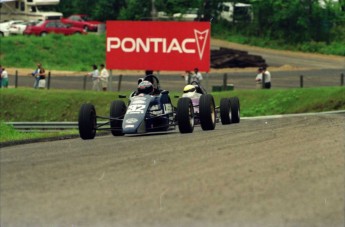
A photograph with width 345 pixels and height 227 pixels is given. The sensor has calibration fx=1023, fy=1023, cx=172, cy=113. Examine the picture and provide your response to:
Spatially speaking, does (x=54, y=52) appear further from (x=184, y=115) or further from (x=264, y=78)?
(x=184, y=115)

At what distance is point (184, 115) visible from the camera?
22.1 metres

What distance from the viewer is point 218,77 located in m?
59.8

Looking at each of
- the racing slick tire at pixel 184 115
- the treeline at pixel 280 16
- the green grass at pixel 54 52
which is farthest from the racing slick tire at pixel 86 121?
the treeline at pixel 280 16

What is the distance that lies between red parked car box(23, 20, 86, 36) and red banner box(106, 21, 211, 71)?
2429cm

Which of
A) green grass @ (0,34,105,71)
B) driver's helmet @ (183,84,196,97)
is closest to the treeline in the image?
green grass @ (0,34,105,71)

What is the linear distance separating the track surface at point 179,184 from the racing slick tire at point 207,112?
383 centimetres

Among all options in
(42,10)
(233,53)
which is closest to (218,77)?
(233,53)

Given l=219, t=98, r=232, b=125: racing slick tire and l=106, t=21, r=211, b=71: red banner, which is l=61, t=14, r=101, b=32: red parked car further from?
l=219, t=98, r=232, b=125: racing slick tire

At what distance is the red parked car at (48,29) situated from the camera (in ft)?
235

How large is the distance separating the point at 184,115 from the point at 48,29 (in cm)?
5071

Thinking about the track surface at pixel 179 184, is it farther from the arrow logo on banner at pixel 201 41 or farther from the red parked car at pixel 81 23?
the red parked car at pixel 81 23

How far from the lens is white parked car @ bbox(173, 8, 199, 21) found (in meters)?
78.0

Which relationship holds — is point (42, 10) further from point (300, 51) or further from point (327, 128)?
point (327, 128)

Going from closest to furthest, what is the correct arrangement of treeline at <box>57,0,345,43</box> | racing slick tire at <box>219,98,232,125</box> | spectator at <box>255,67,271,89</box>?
racing slick tire at <box>219,98,232,125</box> → spectator at <box>255,67,271,89</box> → treeline at <box>57,0,345,43</box>
